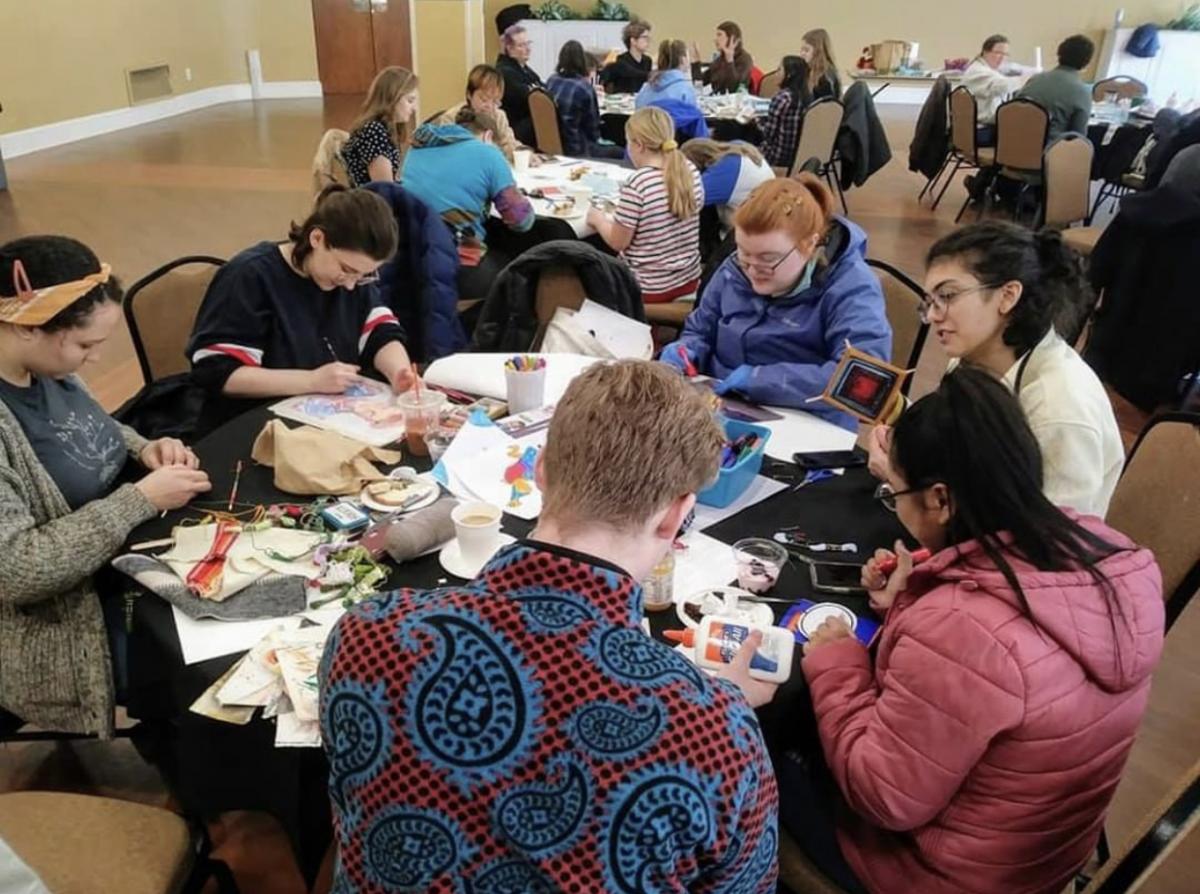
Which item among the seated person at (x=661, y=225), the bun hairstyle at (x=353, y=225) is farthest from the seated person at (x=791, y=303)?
the seated person at (x=661, y=225)

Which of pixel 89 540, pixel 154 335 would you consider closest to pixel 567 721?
pixel 89 540

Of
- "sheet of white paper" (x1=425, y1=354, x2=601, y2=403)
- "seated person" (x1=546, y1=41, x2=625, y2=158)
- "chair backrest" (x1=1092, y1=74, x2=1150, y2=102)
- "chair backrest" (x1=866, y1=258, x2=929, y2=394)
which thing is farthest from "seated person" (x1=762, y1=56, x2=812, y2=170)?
"sheet of white paper" (x1=425, y1=354, x2=601, y2=403)

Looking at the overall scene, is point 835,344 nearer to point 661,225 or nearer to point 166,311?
point 661,225

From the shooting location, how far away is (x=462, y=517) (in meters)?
1.58

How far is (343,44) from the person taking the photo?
12.4m

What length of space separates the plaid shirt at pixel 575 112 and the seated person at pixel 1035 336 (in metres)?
4.92

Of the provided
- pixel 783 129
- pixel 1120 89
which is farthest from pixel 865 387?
pixel 1120 89

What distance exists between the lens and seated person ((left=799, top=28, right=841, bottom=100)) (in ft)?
23.6

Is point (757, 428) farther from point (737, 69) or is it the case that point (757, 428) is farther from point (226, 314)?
point (737, 69)

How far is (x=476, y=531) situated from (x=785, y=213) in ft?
4.34

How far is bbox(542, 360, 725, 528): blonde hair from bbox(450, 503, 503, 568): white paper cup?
0.58 metres

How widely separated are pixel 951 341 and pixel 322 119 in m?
10.5

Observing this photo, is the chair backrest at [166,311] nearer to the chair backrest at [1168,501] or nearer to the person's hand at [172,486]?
the person's hand at [172,486]

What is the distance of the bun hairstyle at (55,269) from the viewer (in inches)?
63.3
